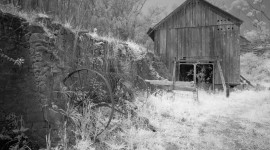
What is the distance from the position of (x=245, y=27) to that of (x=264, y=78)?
3172 cm

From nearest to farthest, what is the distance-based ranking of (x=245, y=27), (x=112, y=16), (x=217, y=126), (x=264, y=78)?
(x=217, y=126) < (x=112, y=16) < (x=264, y=78) < (x=245, y=27)

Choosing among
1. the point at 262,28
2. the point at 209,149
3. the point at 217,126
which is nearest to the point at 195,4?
the point at 217,126

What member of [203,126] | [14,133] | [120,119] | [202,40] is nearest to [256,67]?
[202,40]

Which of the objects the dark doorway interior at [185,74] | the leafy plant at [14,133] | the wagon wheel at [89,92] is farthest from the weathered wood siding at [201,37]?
the leafy plant at [14,133]

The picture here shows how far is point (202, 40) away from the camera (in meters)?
14.3

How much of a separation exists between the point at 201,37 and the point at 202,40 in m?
0.23

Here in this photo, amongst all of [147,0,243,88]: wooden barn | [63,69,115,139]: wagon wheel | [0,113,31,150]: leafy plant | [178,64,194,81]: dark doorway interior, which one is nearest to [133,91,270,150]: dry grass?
[63,69,115,139]: wagon wheel

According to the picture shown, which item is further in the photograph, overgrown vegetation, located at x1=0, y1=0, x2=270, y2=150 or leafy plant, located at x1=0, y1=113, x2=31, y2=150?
overgrown vegetation, located at x1=0, y1=0, x2=270, y2=150

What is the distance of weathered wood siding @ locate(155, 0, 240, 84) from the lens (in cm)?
1367

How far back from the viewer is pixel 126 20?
800 inches

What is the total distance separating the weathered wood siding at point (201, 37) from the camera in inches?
538

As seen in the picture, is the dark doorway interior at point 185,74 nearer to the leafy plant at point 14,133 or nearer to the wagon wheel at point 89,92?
the wagon wheel at point 89,92

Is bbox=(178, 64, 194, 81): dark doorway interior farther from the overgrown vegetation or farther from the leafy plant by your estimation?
the leafy plant

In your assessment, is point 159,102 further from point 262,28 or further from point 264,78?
point 262,28
